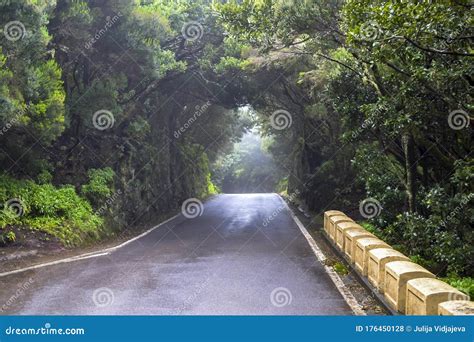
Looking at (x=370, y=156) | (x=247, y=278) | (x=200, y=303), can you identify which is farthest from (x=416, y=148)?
(x=200, y=303)

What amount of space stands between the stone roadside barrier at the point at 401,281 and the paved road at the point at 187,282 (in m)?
0.83

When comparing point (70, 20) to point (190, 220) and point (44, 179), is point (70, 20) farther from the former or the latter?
point (190, 220)
